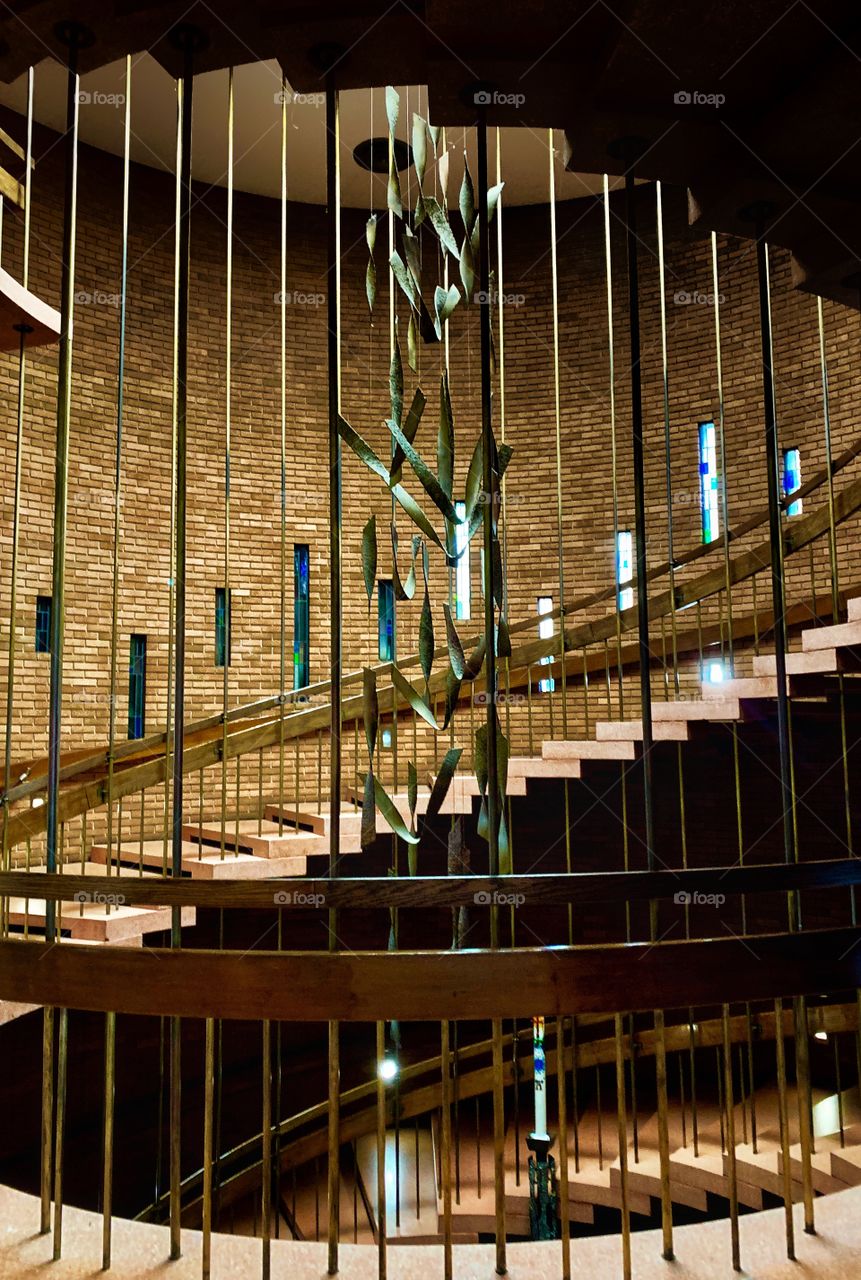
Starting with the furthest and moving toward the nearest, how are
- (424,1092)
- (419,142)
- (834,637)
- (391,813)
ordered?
(424,1092), (834,637), (419,142), (391,813)

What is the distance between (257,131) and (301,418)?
232cm

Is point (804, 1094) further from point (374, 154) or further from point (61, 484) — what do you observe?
point (374, 154)

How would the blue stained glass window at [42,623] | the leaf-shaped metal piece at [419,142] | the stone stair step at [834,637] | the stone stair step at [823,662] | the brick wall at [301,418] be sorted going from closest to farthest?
the leaf-shaped metal piece at [419,142] → the stone stair step at [834,637] → the stone stair step at [823,662] → the blue stained glass window at [42,623] → the brick wall at [301,418]

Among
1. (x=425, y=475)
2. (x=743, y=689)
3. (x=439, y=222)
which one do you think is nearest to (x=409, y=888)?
(x=425, y=475)

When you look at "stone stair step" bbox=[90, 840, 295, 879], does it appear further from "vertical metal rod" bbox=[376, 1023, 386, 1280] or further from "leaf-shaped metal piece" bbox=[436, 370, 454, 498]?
"leaf-shaped metal piece" bbox=[436, 370, 454, 498]

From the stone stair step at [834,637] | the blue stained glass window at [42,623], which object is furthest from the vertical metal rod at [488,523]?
the blue stained glass window at [42,623]

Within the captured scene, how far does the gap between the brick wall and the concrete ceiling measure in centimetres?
25

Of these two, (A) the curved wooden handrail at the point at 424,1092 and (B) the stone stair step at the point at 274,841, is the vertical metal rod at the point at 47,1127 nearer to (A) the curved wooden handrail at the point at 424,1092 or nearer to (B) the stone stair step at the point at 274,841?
(B) the stone stair step at the point at 274,841

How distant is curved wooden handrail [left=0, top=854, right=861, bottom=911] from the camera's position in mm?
1469

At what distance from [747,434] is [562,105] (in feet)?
21.9

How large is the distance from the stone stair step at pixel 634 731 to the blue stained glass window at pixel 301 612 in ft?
11.2

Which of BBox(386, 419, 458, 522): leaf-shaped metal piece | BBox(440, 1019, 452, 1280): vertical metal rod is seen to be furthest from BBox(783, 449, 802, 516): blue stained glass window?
BBox(440, 1019, 452, 1280): vertical metal rod

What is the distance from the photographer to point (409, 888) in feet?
4.86

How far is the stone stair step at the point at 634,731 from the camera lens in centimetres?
511
